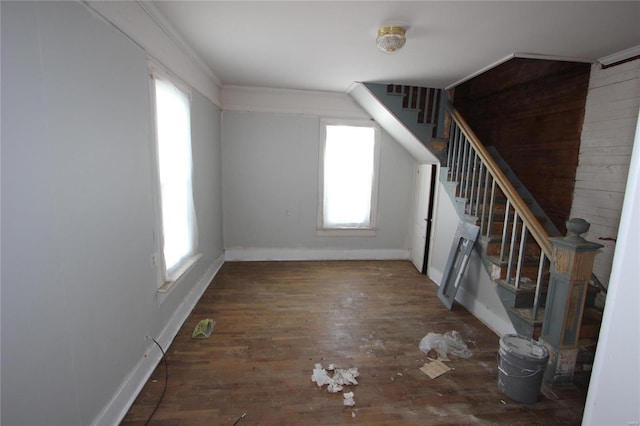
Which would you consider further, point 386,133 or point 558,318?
point 386,133

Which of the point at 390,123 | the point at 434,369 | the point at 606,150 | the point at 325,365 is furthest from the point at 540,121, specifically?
the point at 325,365

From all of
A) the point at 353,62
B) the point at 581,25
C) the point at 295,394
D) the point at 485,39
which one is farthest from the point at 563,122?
the point at 295,394

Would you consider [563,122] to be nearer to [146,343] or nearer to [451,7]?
[451,7]

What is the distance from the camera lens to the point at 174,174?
2602 mm

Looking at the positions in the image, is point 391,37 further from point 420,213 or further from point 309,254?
point 309,254

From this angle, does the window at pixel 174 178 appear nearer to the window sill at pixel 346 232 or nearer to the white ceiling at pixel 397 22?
the white ceiling at pixel 397 22

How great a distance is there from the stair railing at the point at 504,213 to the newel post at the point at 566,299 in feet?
0.67

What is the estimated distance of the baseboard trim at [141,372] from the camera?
168 cm

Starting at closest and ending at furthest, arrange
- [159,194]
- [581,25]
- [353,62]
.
→ 1. [581,25]
2. [159,194]
3. [353,62]

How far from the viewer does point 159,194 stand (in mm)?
2256

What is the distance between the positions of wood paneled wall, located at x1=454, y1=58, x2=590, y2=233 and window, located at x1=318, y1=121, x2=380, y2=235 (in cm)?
171

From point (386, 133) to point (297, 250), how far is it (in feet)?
7.85

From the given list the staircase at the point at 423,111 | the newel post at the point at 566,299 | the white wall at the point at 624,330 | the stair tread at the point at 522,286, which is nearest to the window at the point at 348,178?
the staircase at the point at 423,111

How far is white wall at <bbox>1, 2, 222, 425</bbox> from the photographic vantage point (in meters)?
1.08
